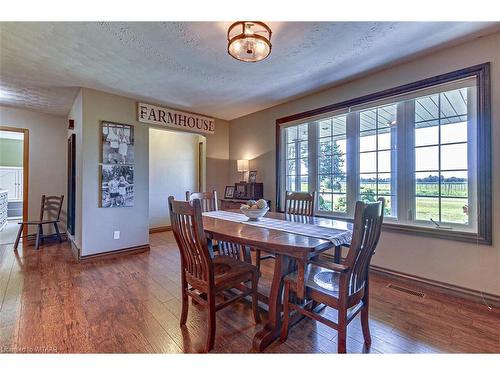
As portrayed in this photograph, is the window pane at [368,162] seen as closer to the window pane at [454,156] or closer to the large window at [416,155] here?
the large window at [416,155]

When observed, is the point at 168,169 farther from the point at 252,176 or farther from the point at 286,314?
the point at 286,314

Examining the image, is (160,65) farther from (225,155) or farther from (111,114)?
(225,155)

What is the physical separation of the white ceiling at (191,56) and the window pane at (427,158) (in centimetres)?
102

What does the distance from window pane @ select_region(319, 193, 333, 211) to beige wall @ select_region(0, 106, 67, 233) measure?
4997 millimetres

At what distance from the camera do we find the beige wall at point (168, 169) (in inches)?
203

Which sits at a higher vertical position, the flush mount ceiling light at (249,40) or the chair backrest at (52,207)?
the flush mount ceiling light at (249,40)

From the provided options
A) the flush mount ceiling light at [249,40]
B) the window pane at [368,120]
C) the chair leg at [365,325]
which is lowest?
the chair leg at [365,325]

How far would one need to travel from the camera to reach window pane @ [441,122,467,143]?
225 centimetres

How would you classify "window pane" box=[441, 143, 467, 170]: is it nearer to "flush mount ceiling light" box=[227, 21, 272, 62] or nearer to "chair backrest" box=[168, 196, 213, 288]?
"flush mount ceiling light" box=[227, 21, 272, 62]

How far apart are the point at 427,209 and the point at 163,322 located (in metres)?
2.86

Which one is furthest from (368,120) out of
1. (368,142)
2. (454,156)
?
(454,156)

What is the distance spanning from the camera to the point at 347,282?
1298 mm

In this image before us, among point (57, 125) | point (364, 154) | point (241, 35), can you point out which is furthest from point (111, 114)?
point (364, 154)

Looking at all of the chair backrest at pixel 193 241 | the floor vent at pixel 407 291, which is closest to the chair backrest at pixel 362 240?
the chair backrest at pixel 193 241
